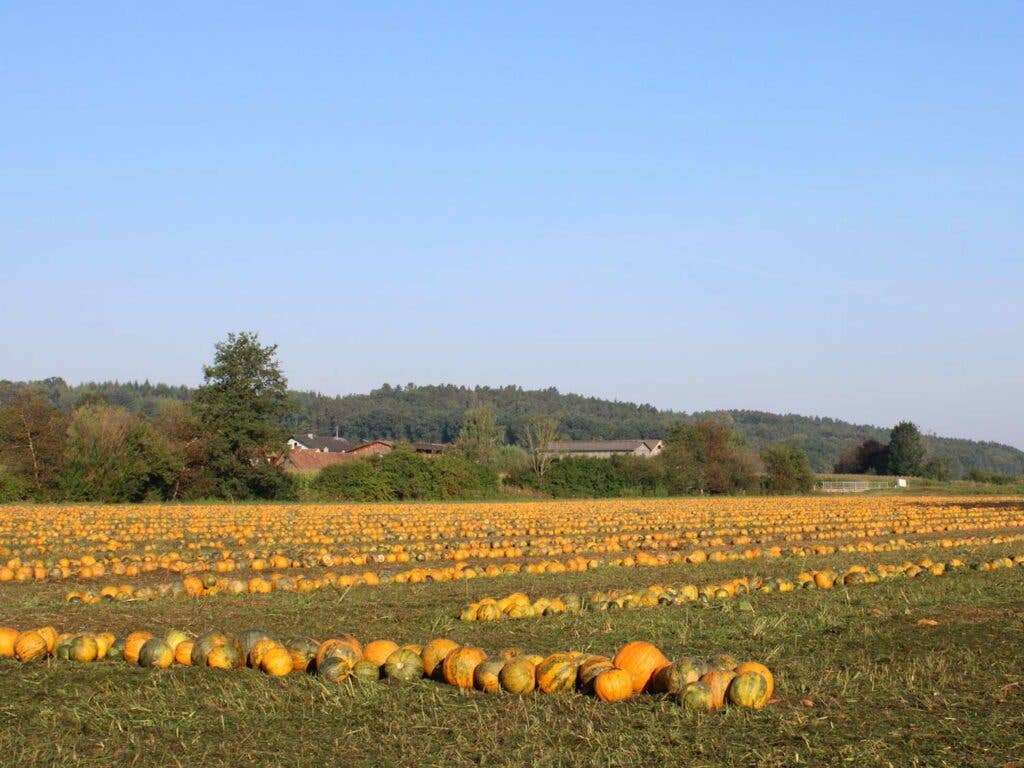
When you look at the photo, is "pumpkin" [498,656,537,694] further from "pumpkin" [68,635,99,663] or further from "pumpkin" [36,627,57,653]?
"pumpkin" [36,627,57,653]

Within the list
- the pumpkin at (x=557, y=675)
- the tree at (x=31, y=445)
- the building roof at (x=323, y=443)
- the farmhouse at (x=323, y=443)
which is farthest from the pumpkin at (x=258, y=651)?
the building roof at (x=323, y=443)

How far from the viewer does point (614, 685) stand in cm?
717

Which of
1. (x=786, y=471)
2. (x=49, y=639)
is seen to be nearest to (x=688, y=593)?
(x=49, y=639)

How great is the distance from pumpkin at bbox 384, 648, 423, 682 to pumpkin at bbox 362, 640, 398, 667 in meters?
0.22

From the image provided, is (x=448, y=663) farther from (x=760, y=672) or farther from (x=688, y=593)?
(x=688, y=593)

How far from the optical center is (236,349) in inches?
2071

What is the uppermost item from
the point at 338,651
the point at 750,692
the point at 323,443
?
the point at 323,443

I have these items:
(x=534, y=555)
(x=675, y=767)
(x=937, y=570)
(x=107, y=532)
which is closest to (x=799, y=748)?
(x=675, y=767)

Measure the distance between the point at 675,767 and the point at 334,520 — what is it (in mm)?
27370

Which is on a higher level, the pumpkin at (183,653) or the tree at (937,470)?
the tree at (937,470)

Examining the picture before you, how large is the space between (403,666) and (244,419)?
148 feet

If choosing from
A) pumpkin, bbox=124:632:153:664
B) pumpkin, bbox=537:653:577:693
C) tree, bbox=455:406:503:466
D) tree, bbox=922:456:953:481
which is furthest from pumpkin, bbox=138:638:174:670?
tree, bbox=922:456:953:481

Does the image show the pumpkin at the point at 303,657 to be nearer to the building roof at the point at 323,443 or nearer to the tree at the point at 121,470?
the tree at the point at 121,470

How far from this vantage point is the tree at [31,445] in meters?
48.2
